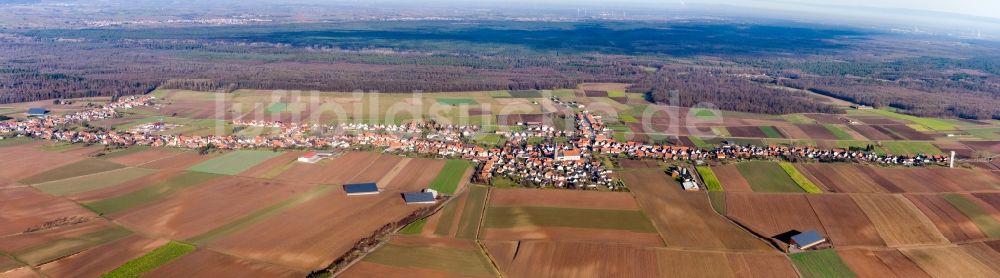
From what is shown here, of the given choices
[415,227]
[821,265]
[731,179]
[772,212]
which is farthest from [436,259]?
[731,179]

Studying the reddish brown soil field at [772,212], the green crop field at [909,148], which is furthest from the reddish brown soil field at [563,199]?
the green crop field at [909,148]

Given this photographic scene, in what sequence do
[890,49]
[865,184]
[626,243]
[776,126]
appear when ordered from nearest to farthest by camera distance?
[626,243], [865,184], [776,126], [890,49]

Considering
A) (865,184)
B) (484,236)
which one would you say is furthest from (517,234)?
(865,184)

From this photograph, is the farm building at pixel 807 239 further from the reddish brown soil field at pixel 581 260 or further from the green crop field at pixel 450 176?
the green crop field at pixel 450 176

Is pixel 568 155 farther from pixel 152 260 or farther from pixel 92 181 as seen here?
pixel 92 181

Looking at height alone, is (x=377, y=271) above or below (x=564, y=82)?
below

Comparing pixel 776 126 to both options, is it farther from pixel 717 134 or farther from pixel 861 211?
pixel 861 211
